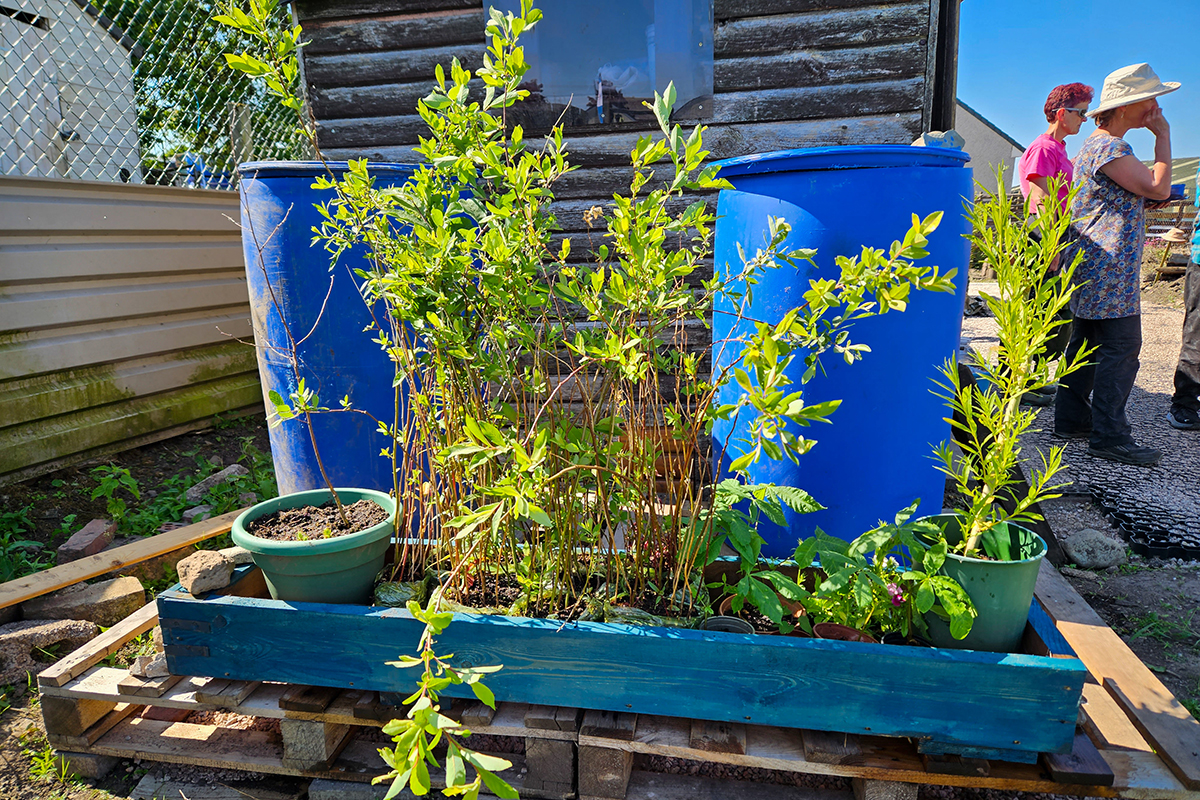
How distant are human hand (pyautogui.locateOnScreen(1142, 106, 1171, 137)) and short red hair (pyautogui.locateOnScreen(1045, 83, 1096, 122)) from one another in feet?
1.73

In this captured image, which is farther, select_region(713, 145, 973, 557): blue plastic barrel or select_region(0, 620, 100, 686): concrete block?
select_region(0, 620, 100, 686): concrete block

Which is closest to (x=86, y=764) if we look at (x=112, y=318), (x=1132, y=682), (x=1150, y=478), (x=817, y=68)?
(x=1132, y=682)

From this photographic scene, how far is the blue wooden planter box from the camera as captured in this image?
1191 millimetres

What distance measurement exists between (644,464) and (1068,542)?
6.23ft

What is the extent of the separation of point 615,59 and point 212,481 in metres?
2.60

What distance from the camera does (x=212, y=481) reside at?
122 inches

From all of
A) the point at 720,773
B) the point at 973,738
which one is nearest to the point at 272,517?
the point at 720,773

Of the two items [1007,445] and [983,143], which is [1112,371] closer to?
[1007,445]

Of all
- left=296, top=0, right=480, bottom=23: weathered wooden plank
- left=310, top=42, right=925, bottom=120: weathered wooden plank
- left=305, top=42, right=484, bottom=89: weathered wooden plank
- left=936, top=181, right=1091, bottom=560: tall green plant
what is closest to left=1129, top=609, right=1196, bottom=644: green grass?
left=936, top=181, right=1091, bottom=560: tall green plant

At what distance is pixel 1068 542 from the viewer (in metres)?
2.46

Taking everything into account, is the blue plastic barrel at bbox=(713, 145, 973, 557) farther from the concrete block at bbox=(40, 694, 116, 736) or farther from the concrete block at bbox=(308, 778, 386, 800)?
the concrete block at bbox=(40, 694, 116, 736)

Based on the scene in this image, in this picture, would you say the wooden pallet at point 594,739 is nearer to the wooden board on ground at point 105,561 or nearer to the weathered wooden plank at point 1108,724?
the weathered wooden plank at point 1108,724

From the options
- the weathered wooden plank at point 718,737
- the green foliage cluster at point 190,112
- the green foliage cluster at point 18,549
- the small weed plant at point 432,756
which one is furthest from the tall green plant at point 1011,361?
the green foliage cluster at point 190,112

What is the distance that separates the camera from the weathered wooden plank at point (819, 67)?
2.72 metres
